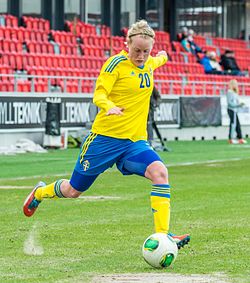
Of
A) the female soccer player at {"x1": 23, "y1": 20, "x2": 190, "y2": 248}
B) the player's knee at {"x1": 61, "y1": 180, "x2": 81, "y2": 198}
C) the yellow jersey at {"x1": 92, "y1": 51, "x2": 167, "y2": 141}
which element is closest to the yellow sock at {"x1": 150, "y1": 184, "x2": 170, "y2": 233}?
the female soccer player at {"x1": 23, "y1": 20, "x2": 190, "y2": 248}

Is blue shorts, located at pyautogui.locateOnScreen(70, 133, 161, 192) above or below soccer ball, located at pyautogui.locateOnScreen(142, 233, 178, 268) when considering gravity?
above

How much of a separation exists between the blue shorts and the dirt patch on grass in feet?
4.44

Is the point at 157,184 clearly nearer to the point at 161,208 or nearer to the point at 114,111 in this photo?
the point at 161,208

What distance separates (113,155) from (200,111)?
2779 centimetres

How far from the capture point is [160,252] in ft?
26.7

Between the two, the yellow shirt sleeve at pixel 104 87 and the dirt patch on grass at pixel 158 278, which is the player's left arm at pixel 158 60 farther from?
the dirt patch on grass at pixel 158 278

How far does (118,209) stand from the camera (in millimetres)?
12625

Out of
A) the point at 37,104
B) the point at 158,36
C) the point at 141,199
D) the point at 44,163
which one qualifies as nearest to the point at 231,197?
the point at 141,199

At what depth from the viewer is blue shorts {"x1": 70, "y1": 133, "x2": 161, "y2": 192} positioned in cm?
896

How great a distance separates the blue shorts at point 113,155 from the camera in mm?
8961

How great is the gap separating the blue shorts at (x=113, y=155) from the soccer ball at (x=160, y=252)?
791 mm

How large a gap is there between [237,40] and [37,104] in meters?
27.3

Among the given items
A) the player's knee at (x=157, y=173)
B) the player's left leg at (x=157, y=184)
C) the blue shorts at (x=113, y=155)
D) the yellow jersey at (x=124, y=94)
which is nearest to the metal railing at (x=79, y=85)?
the blue shorts at (x=113, y=155)

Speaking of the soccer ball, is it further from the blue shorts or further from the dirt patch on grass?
the blue shorts
